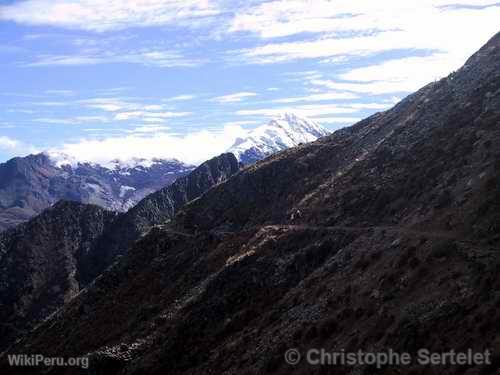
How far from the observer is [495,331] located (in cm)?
2780

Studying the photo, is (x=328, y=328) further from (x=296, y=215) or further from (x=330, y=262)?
(x=296, y=215)

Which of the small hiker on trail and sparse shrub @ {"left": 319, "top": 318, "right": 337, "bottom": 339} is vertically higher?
the small hiker on trail

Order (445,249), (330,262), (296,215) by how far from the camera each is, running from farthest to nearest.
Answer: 1. (296,215)
2. (330,262)
3. (445,249)

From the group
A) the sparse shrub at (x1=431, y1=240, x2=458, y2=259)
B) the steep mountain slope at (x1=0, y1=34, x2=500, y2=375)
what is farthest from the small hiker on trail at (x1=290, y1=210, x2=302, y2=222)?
the sparse shrub at (x1=431, y1=240, x2=458, y2=259)

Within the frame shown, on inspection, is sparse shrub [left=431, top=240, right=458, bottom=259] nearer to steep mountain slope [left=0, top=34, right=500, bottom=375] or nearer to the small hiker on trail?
steep mountain slope [left=0, top=34, right=500, bottom=375]

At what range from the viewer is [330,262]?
184 ft

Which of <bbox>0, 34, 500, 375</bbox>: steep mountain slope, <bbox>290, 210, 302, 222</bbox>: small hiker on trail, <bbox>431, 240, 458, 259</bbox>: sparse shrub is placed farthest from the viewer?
<bbox>290, 210, 302, 222</bbox>: small hiker on trail

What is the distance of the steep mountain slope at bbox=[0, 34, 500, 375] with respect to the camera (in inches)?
1414

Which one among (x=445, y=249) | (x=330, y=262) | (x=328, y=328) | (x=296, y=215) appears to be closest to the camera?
(x=445, y=249)

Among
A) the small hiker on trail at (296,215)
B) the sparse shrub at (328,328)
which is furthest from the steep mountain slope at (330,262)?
the small hiker on trail at (296,215)

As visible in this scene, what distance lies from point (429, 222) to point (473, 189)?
4.80 meters

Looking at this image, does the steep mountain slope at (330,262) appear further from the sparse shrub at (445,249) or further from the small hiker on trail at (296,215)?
the small hiker on trail at (296,215)

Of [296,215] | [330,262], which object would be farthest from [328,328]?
[296,215]

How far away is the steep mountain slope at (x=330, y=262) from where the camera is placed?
3591 centimetres
